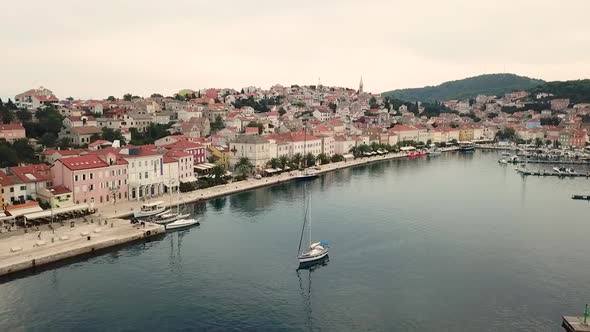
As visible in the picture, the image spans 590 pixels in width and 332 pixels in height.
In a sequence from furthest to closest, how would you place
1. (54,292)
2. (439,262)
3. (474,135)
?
(474,135), (439,262), (54,292)

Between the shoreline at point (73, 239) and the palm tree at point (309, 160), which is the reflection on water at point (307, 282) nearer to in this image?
the shoreline at point (73, 239)

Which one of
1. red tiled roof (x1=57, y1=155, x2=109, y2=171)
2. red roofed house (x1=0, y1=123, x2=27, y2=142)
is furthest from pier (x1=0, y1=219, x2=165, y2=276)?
red roofed house (x1=0, y1=123, x2=27, y2=142)

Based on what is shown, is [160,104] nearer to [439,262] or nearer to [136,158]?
[136,158]

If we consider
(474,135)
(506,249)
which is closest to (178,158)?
(506,249)

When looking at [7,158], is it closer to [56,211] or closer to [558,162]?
[56,211]

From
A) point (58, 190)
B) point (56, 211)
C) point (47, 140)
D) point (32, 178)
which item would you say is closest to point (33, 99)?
point (47, 140)

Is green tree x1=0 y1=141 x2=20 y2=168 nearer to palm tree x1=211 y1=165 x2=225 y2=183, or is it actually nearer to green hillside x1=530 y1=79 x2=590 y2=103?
palm tree x1=211 y1=165 x2=225 y2=183
